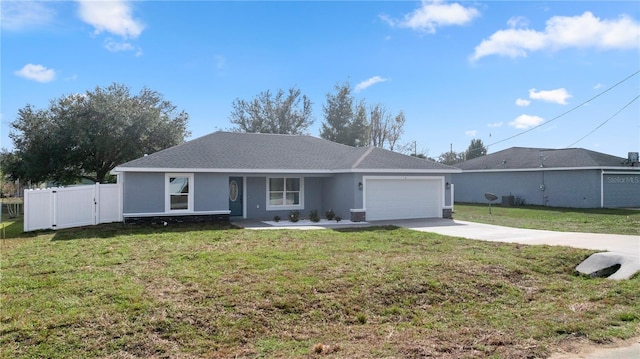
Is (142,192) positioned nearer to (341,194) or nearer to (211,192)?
(211,192)

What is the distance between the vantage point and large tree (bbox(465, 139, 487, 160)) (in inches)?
2152

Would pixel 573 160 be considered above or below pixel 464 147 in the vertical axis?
below

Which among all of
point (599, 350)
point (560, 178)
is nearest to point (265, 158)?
point (599, 350)

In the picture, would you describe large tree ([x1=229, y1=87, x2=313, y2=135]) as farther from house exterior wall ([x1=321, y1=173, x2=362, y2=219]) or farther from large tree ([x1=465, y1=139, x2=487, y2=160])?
house exterior wall ([x1=321, y1=173, x2=362, y2=219])

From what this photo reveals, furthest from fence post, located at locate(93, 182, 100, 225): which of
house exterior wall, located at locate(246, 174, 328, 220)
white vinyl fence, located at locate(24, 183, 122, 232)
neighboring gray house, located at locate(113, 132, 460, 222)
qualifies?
house exterior wall, located at locate(246, 174, 328, 220)

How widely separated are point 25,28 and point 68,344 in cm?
971

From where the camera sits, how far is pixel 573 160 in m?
26.1

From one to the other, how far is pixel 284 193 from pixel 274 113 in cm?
2912

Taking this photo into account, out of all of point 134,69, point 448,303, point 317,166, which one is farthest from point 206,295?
point 134,69

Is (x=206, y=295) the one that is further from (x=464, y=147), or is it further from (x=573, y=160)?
(x=464, y=147)

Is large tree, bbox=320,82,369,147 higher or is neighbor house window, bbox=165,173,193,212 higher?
large tree, bbox=320,82,369,147

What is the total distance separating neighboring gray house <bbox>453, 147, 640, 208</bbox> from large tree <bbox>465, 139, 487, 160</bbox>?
23.1 metres

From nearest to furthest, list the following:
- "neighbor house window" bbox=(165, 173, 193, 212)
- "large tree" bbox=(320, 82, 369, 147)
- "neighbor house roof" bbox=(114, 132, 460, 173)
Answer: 1. "neighbor house window" bbox=(165, 173, 193, 212)
2. "neighbor house roof" bbox=(114, 132, 460, 173)
3. "large tree" bbox=(320, 82, 369, 147)

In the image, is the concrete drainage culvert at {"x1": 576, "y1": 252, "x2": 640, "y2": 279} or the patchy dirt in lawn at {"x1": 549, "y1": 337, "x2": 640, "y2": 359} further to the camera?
the concrete drainage culvert at {"x1": 576, "y1": 252, "x2": 640, "y2": 279}
